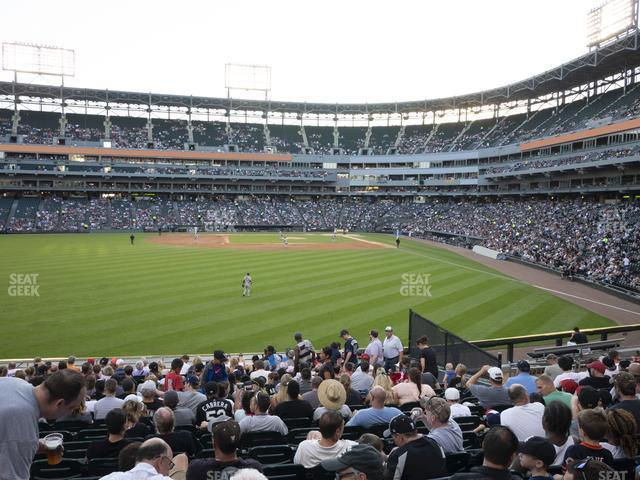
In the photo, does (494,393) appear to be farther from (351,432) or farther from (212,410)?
(212,410)

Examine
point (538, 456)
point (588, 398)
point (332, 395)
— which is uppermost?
point (538, 456)

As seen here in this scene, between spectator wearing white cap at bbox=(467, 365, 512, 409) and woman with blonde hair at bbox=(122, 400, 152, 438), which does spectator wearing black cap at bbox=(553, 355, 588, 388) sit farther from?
woman with blonde hair at bbox=(122, 400, 152, 438)

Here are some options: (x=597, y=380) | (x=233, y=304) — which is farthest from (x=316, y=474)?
(x=233, y=304)

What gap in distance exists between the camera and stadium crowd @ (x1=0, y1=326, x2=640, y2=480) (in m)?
3.74

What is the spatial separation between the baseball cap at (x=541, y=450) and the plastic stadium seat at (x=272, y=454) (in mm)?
2991

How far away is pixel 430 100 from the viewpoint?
3802 inches

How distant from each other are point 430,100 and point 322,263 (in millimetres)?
68368

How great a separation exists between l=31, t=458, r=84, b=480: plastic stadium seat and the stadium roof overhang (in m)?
67.2

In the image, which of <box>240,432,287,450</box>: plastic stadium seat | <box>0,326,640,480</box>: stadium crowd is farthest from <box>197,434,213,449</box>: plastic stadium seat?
<box>240,432,287,450</box>: plastic stadium seat

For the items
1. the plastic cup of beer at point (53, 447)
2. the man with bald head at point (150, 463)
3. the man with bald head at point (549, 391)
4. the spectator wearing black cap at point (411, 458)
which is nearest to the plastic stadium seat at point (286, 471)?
the spectator wearing black cap at point (411, 458)

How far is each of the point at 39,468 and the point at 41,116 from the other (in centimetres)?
10702

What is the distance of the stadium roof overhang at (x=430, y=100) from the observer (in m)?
58.9

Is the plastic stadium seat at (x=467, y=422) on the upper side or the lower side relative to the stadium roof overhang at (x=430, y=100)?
lower

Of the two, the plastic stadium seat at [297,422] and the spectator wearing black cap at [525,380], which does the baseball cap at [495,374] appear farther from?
the plastic stadium seat at [297,422]
